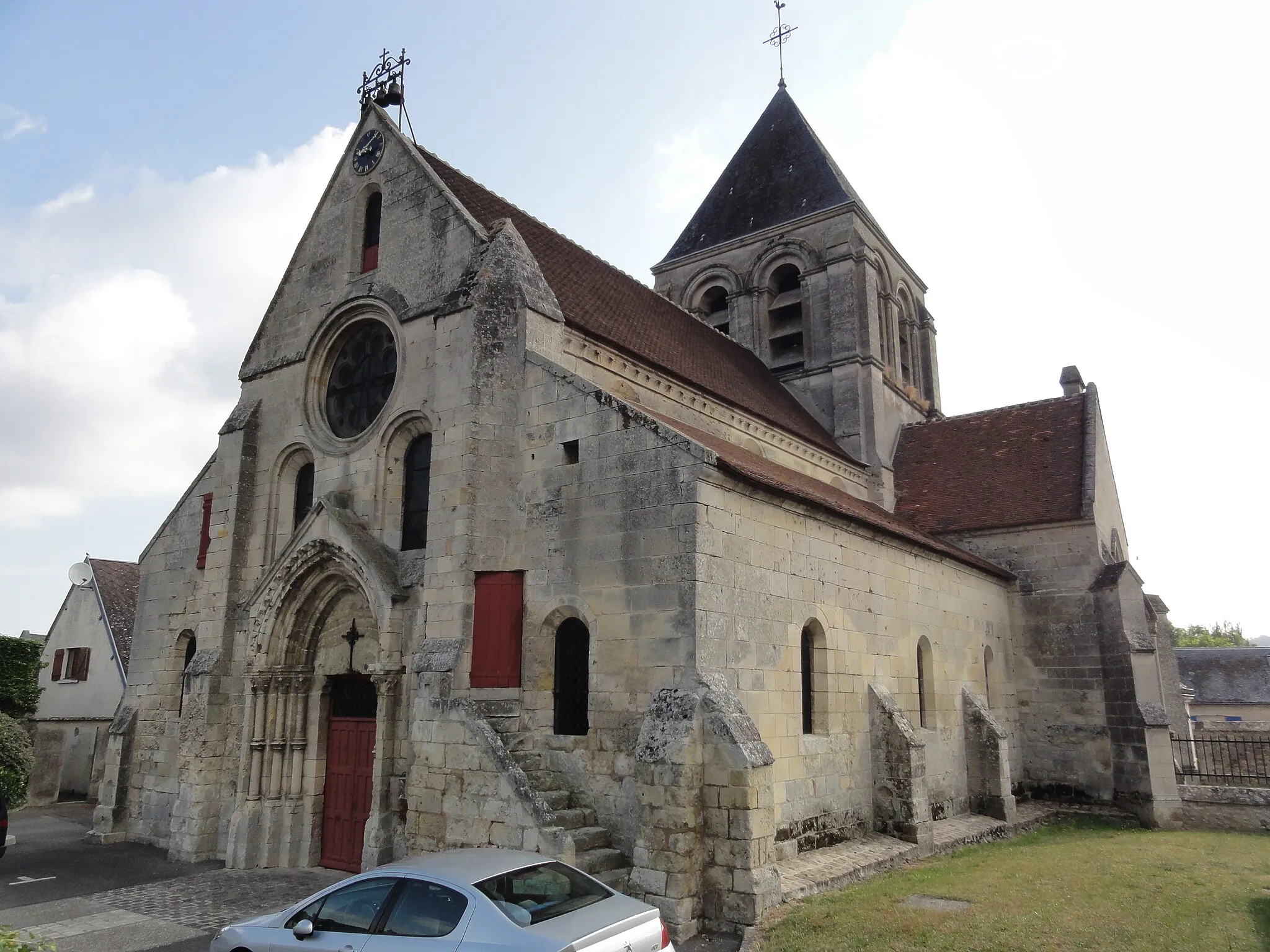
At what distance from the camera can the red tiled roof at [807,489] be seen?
11.9 meters

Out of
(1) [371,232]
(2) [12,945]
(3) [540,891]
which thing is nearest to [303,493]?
(1) [371,232]

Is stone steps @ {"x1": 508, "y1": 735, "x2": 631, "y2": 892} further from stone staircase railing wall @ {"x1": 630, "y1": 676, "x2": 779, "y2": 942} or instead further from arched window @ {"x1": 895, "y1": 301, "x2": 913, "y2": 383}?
arched window @ {"x1": 895, "y1": 301, "x2": 913, "y2": 383}

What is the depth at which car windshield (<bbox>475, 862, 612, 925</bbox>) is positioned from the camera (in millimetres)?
6164

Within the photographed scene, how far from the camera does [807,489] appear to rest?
1447 cm

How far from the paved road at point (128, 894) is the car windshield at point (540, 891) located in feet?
16.1

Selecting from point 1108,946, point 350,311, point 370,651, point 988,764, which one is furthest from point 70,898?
point 988,764

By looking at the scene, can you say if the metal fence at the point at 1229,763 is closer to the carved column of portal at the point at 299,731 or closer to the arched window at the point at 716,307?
the arched window at the point at 716,307

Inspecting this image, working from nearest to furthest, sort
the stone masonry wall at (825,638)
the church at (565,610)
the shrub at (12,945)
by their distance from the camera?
1. the shrub at (12,945)
2. the church at (565,610)
3. the stone masonry wall at (825,638)

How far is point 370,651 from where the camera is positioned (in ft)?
44.7

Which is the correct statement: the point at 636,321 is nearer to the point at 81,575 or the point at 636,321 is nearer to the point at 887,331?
the point at 887,331

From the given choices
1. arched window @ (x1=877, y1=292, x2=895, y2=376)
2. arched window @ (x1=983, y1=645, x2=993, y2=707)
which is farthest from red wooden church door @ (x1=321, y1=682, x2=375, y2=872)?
arched window @ (x1=877, y1=292, x2=895, y2=376)

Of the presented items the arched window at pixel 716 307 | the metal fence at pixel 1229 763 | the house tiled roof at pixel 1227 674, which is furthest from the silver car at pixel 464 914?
the house tiled roof at pixel 1227 674

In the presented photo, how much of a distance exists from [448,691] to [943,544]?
10310 millimetres

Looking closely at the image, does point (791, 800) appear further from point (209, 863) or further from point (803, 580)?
point (209, 863)
